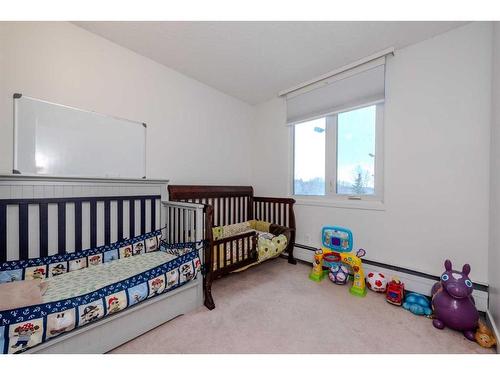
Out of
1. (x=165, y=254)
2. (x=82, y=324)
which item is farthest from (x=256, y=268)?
(x=82, y=324)

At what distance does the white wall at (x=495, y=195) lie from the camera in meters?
1.36

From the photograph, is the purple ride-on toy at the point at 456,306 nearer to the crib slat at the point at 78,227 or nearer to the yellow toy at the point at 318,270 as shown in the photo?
the yellow toy at the point at 318,270

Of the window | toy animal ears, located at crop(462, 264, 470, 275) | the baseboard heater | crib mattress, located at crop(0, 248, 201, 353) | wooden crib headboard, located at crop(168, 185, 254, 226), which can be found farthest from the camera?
wooden crib headboard, located at crop(168, 185, 254, 226)

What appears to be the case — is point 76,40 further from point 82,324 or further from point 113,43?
point 82,324

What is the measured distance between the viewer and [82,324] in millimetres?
1101

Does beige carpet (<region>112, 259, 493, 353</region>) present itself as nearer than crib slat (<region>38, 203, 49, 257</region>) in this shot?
Yes

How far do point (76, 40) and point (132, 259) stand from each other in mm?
1946

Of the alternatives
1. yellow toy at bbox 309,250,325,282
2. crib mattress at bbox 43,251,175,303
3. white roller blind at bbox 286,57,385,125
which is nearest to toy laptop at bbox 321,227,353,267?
yellow toy at bbox 309,250,325,282

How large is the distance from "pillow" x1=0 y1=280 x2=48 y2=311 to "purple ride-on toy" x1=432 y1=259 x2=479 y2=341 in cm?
257

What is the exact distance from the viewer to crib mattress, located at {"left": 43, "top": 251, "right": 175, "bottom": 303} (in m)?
1.22

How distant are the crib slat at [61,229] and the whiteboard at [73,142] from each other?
276 mm

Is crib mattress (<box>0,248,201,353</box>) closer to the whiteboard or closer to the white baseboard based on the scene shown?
the whiteboard

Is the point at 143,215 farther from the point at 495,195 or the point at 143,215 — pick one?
the point at 495,195

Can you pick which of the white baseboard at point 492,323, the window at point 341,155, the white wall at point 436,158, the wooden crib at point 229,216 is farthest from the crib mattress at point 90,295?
the white baseboard at point 492,323
